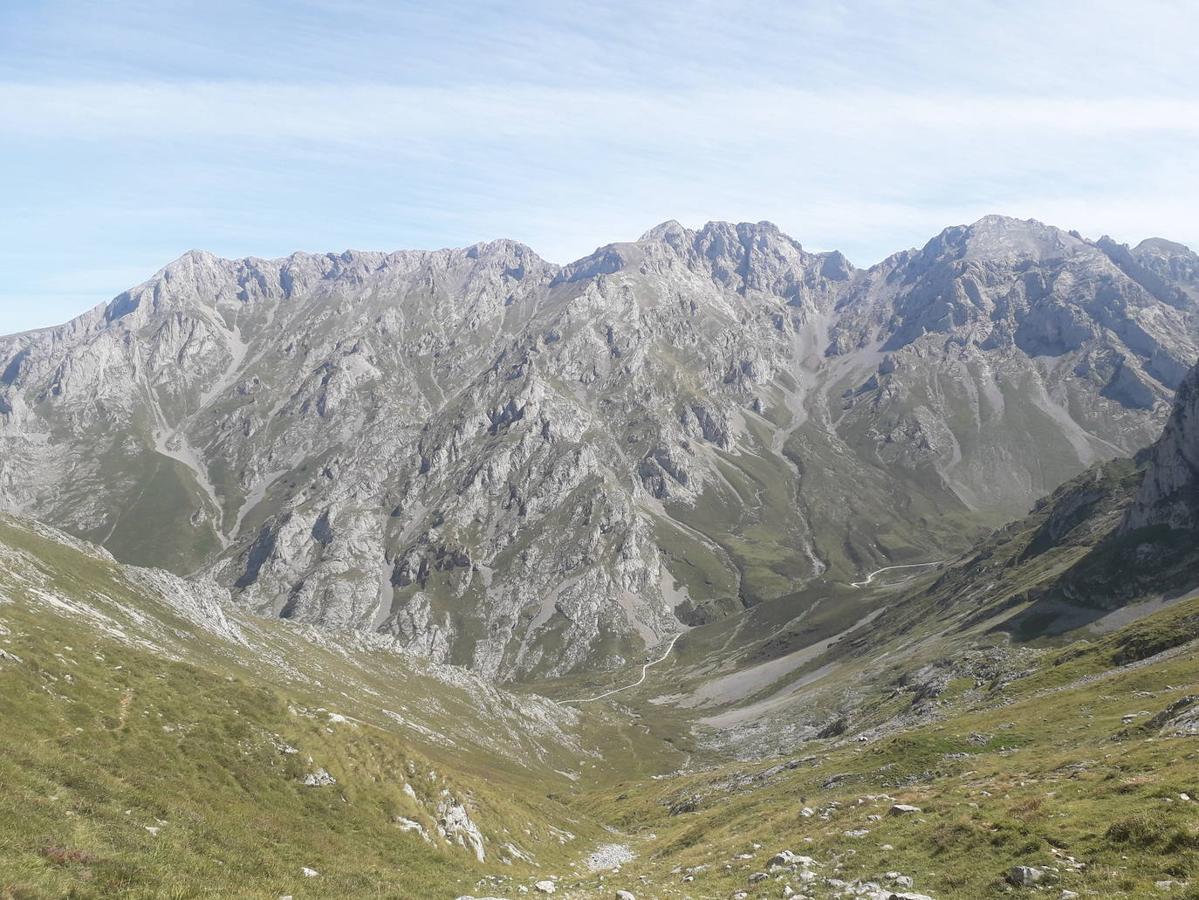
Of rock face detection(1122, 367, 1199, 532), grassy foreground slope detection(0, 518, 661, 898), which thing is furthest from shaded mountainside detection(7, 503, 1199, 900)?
rock face detection(1122, 367, 1199, 532)

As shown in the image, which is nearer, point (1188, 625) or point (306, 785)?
point (306, 785)

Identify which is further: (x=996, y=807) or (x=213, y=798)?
(x=213, y=798)

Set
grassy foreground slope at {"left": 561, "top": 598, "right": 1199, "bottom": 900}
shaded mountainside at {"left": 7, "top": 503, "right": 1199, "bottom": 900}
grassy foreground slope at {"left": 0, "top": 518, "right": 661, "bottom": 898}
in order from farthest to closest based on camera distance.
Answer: grassy foreground slope at {"left": 561, "top": 598, "right": 1199, "bottom": 900}, shaded mountainside at {"left": 7, "top": 503, "right": 1199, "bottom": 900}, grassy foreground slope at {"left": 0, "top": 518, "right": 661, "bottom": 898}

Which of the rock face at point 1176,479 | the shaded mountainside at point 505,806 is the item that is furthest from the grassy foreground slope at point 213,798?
the rock face at point 1176,479

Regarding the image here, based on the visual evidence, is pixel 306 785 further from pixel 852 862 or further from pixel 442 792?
pixel 852 862

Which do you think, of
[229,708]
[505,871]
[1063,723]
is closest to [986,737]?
[1063,723]

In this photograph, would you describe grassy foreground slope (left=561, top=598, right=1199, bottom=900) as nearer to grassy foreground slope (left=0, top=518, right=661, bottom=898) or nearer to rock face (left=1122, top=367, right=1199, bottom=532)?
grassy foreground slope (left=0, top=518, right=661, bottom=898)

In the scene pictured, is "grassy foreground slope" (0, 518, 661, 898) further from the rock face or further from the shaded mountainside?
the rock face

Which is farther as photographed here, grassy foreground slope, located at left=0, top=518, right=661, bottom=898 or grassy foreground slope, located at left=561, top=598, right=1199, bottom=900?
grassy foreground slope, located at left=561, top=598, right=1199, bottom=900

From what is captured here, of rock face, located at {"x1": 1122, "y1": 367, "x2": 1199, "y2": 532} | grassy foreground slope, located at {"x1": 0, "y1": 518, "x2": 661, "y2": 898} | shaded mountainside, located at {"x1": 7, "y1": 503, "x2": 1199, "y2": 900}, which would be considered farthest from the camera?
rock face, located at {"x1": 1122, "y1": 367, "x2": 1199, "y2": 532}

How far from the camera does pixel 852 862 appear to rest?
1048 inches

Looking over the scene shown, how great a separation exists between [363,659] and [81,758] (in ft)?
490

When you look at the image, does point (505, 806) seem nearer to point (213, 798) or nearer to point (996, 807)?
point (213, 798)

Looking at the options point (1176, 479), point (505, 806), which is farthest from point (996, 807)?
point (1176, 479)
